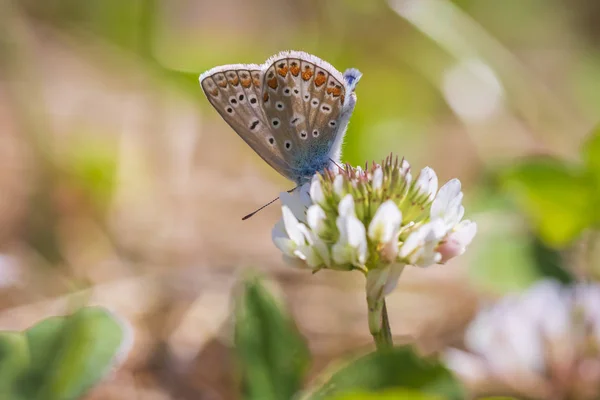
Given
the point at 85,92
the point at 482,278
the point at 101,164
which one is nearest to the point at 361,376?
the point at 482,278

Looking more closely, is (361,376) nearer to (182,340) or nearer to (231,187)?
(182,340)

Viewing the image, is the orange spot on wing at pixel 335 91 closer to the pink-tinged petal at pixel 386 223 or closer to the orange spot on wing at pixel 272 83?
Result: the orange spot on wing at pixel 272 83

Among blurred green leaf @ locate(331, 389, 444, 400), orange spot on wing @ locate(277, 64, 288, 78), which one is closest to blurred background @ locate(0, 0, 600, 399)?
orange spot on wing @ locate(277, 64, 288, 78)

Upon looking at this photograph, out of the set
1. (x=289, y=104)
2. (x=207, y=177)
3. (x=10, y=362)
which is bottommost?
(x=207, y=177)

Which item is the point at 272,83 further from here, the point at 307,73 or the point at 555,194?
the point at 555,194

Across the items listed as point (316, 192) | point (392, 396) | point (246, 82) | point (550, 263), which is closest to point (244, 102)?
point (246, 82)

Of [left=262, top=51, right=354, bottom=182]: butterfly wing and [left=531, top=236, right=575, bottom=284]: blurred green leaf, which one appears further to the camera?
[left=531, top=236, right=575, bottom=284]: blurred green leaf

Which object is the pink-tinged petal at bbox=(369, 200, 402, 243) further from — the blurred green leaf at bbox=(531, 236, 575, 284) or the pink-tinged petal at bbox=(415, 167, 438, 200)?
the blurred green leaf at bbox=(531, 236, 575, 284)
